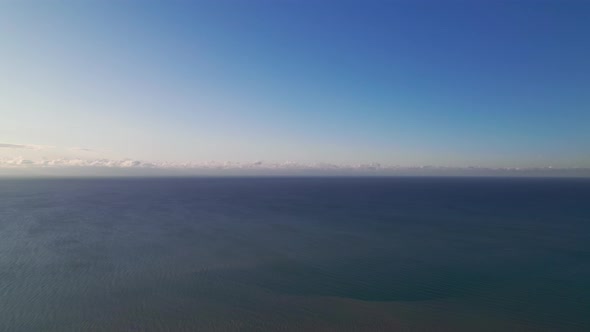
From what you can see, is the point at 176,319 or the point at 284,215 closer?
the point at 176,319

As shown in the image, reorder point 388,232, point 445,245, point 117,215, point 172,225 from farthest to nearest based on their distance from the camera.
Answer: point 117,215, point 172,225, point 388,232, point 445,245

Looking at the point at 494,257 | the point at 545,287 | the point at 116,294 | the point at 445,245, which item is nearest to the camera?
the point at 116,294

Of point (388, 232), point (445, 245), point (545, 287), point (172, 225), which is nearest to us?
point (545, 287)

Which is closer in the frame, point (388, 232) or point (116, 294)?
point (116, 294)

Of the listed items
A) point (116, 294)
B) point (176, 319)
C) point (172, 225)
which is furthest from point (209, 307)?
point (172, 225)

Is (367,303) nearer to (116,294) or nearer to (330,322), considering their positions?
(330,322)

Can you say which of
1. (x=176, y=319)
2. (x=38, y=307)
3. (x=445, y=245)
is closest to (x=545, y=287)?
(x=445, y=245)

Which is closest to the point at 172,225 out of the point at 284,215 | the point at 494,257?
the point at 284,215

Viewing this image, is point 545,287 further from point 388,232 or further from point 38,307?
point 38,307

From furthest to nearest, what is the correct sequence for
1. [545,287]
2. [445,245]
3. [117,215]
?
[117,215], [445,245], [545,287]
